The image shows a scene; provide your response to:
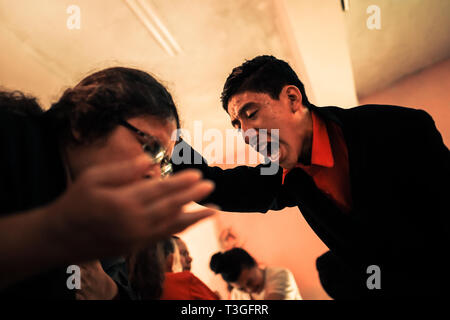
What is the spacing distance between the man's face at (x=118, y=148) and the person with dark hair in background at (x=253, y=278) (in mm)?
2127

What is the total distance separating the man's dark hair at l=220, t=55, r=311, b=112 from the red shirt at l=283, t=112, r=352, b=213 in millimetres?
171

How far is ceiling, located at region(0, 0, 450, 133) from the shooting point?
157 centimetres

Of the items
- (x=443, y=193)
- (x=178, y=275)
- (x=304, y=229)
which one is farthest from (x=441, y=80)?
(x=178, y=275)

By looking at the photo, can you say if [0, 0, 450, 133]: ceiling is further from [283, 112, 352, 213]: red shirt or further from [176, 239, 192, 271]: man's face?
[176, 239, 192, 271]: man's face

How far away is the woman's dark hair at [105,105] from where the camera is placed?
64cm

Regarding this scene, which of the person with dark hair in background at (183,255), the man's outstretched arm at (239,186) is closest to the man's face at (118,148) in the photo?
the man's outstretched arm at (239,186)

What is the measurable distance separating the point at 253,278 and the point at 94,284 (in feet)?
6.84

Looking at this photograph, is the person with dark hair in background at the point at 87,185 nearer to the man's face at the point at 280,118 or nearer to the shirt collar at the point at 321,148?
the man's face at the point at 280,118

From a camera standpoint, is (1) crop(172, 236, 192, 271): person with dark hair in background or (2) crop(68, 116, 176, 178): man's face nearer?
(2) crop(68, 116, 176, 178): man's face

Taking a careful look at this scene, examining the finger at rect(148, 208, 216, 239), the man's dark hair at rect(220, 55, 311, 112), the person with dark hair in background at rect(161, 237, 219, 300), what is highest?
the man's dark hair at rect(220, 55, 311, 112)

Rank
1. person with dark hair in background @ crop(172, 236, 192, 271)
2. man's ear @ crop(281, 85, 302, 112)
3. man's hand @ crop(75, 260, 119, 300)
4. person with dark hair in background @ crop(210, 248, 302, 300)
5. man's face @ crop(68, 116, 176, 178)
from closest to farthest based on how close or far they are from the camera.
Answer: man's face @ crop(68, 116, 176, 178) < man's hand @ crop(75, 260, 119, 300) < man's ear @ crop(281, 85, 302, 112) < person with dark hair in background @ crop(172, 236, 192, 271) < person with dark hair in background @ crop(210, 248, 302, 300)

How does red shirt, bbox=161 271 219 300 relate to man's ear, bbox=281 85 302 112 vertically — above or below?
below

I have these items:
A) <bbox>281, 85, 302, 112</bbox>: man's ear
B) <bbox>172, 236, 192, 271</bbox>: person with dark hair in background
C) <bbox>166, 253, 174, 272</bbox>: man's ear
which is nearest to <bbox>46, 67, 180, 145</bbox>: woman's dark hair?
<bbox>281, 85, 302, 112</bbox>: man's ear

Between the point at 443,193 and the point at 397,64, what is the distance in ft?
7.41
